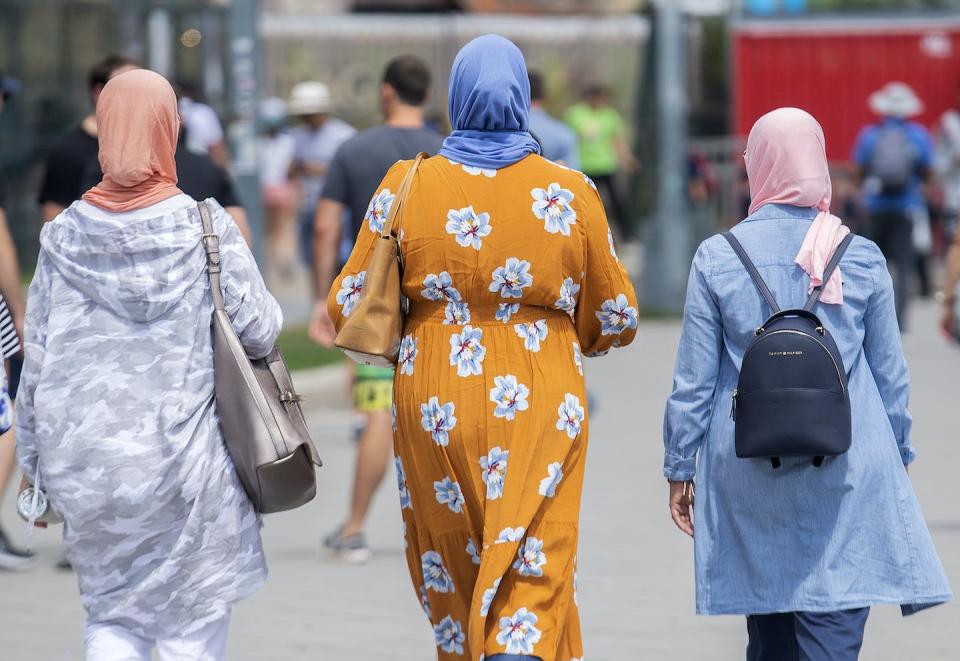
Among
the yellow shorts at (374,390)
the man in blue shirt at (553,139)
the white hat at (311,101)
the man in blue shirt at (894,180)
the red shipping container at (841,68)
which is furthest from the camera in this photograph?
the red shipping container at (841,68)

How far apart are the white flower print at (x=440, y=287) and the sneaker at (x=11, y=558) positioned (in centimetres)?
323

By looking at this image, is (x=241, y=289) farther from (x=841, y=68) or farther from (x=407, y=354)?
(x=841, y=68)

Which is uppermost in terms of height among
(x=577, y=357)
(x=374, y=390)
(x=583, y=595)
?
(x=577, y=357)

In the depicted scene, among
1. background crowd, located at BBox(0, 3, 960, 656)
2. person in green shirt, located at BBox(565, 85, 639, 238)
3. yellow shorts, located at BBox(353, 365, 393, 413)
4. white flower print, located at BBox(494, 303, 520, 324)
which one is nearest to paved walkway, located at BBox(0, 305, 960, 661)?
background crowd, located at BBox(0, 3, 960, 656)

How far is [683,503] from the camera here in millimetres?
4273

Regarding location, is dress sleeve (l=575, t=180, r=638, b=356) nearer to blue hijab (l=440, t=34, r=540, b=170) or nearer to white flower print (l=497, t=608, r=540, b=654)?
blue hijab (l=440, t=34, r=540, b=170)

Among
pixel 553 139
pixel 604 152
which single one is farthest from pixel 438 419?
pixel 604 152

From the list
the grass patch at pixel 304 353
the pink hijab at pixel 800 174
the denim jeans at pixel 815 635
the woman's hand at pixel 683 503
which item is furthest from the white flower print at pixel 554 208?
the grass patch at pixel 304 353

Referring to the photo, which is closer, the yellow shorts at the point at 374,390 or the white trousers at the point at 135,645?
the white trousers at the point at 135,645

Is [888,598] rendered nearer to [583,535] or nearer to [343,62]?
[583,535]

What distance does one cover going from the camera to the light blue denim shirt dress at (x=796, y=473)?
405 cm

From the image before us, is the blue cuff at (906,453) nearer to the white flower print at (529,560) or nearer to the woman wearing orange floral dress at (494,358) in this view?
the woman wearing orange floral dress at (494,358)

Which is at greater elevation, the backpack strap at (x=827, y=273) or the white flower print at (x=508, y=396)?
the backpack strap at (x=827, y=273)

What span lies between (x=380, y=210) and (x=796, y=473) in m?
1.15
